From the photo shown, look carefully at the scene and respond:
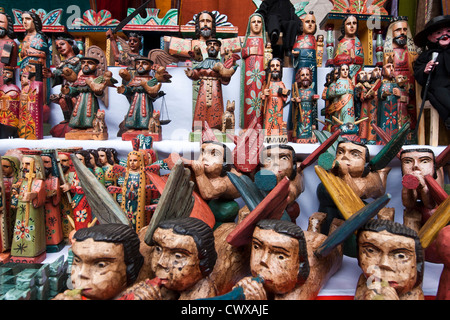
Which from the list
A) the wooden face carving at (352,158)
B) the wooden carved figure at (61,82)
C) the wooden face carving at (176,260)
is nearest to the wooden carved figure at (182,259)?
the wooden face carving at (176,260)

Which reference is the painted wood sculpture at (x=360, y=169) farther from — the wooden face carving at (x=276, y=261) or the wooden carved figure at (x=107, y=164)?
the wooden carved figure at (x=107, y=164)

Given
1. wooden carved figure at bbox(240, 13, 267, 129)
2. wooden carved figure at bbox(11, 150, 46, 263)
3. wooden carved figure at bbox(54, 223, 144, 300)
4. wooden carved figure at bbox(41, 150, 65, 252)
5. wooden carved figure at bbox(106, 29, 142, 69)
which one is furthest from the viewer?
wooden carved figure at bbox(106, 29, 142, 69)

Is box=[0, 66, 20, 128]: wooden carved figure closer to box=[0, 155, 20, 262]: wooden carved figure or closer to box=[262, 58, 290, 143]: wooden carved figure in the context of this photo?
box=[0, 155, 20, 262]: wooden carved figure

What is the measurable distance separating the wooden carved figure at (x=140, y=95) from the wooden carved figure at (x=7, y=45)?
32.1 inches

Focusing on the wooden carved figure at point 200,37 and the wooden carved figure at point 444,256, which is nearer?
the wooden carved figure at point 444,256

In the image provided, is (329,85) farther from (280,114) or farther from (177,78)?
(177,78)

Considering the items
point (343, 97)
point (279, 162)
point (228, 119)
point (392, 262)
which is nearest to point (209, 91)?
point (228, 119)

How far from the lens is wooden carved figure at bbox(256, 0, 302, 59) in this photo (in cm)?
228

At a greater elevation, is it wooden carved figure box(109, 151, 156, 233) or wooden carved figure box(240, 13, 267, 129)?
wooden carved figure box(240, 13, 267, 129)

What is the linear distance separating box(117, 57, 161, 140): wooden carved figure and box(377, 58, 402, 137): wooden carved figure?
135 cm

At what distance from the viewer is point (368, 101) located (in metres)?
1.91

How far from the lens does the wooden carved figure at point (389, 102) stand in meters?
1.88

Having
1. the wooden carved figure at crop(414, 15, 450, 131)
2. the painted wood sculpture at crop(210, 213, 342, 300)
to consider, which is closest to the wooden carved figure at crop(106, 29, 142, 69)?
the painted wood sculpture at crop(210, 213, 342, 300)
